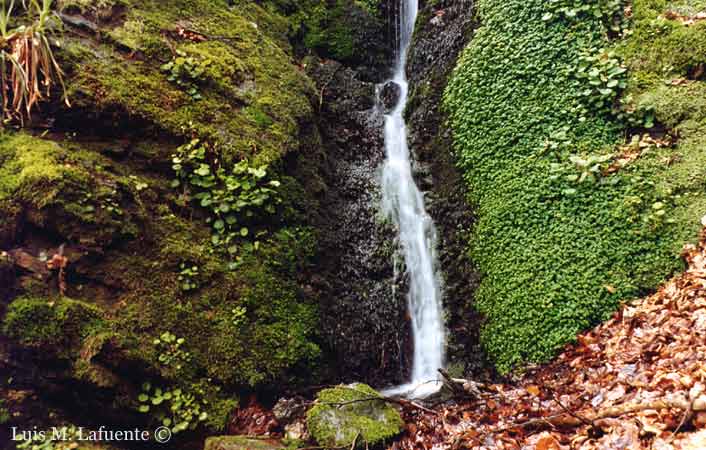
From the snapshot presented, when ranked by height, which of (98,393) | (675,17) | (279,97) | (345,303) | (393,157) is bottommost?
(98,393)

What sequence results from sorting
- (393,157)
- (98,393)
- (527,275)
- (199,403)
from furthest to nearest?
(393,157) < (527,275) < (199,403) < (98,393)

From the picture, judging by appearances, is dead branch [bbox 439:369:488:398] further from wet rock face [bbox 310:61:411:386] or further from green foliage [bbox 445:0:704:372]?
wet rock face [bbox 310:61:411:386]

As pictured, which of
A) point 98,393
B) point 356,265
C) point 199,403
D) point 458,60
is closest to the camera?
point 98,393

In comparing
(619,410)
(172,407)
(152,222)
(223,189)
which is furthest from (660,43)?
(172,407)

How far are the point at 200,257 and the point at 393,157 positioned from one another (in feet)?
13.5

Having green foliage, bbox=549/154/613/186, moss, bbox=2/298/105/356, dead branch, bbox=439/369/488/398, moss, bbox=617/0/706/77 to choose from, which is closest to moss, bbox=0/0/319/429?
moss, bbox=2/298/105/356

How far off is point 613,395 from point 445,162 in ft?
13.6

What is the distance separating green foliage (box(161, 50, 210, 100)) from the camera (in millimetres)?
5145

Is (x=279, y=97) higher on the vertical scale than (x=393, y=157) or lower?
higher

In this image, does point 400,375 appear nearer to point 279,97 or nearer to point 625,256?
point 625,256

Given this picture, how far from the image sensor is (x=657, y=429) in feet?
7.76

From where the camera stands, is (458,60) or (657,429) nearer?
(657,429)

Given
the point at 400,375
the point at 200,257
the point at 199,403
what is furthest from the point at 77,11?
the point at 400,375

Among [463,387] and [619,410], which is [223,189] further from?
[619,410]
